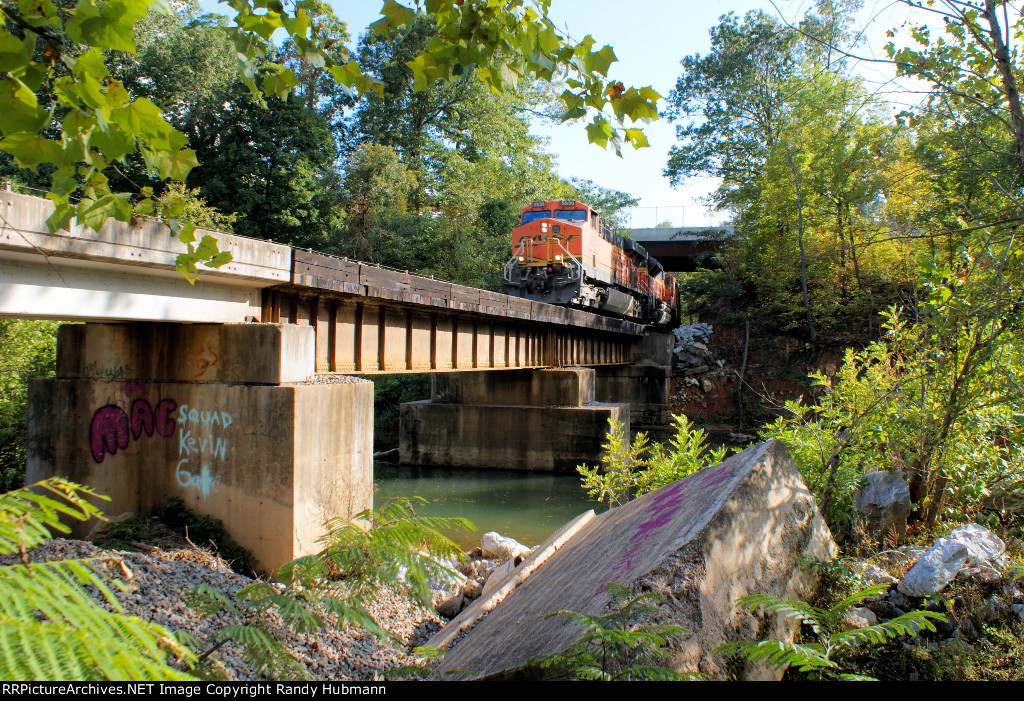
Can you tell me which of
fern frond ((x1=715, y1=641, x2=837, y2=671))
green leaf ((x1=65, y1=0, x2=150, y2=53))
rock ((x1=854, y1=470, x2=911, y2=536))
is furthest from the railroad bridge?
fern frond ((x1=715, y1=641, x2=837, y2=671))

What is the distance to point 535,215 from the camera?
2386 centimetres

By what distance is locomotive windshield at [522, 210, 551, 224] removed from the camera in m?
23.5

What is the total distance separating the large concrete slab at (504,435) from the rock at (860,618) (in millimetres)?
16729

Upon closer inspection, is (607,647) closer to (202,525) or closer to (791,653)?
(791,653)

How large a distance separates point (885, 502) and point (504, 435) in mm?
17047

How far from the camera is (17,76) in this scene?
8.00 feet

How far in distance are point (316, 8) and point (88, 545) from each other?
614 centimetres

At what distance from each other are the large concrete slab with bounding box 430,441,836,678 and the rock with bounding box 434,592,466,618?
266 cm

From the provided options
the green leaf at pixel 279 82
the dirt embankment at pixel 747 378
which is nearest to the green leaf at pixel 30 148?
the green leaf at pixel 279 82

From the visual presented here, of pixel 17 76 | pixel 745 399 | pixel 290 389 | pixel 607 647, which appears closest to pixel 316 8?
pixel 17 76

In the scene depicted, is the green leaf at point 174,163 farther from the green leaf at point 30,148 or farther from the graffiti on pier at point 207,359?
the graffiti on pier at point 207,359

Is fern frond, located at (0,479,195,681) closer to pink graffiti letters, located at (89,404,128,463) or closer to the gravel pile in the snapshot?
the gravel pile

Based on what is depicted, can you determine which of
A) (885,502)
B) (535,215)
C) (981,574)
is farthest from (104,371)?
(535,215)

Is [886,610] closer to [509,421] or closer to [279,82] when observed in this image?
[279,82]
